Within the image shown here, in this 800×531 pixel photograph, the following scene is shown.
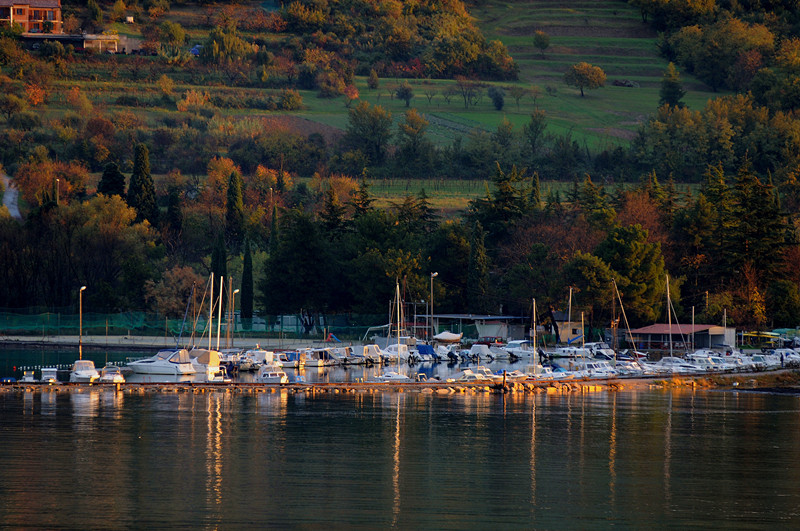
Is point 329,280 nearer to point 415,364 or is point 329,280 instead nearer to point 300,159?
point 415,364

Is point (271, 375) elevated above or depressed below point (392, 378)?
above

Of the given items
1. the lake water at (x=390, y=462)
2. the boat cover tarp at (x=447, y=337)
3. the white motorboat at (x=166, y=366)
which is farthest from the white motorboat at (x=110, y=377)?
the boat cover tarp at (x=447, y=337)

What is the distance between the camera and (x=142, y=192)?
109 metres

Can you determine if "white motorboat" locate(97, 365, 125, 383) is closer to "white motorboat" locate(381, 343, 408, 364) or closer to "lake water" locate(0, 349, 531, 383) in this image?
"lake water" locate(0, 349, 531, 383)

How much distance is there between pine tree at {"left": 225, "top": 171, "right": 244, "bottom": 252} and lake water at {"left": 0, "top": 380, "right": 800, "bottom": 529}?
55808mm

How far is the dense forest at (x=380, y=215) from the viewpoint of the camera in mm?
95688

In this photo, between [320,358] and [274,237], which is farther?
[274,237]

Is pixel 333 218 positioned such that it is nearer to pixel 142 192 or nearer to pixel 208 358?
pixel 142 192

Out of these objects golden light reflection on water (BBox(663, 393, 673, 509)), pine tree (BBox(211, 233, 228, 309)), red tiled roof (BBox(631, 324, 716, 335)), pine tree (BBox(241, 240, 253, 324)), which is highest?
pine tree (BBox(211, 233, 228, 309))

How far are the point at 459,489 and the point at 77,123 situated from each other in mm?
131702

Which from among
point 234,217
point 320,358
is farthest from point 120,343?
point 234,217

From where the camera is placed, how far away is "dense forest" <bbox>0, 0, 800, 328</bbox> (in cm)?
9569

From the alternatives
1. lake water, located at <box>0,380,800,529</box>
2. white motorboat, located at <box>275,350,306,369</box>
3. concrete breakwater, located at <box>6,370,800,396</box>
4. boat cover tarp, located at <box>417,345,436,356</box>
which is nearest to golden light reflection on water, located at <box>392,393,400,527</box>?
lake water, located at <box>0,380,800,529</box>

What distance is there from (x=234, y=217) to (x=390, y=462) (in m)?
78.1
